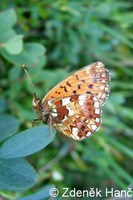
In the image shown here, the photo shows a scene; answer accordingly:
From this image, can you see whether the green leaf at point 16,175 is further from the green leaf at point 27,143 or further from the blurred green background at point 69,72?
the blurred green background at point 69,72

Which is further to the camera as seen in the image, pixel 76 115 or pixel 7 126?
pixel 76 115

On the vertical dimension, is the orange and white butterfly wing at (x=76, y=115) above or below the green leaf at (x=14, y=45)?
below

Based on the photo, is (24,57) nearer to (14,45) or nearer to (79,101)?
(14,45)

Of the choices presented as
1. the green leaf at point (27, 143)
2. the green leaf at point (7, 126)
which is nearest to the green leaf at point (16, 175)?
the green leaf at point (27, 143)

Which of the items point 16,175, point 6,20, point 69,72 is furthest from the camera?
point 69,72

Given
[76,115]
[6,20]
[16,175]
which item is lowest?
[16,175]

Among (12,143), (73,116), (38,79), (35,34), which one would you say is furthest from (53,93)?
(35,34)

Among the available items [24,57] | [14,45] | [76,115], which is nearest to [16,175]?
[76,115]
